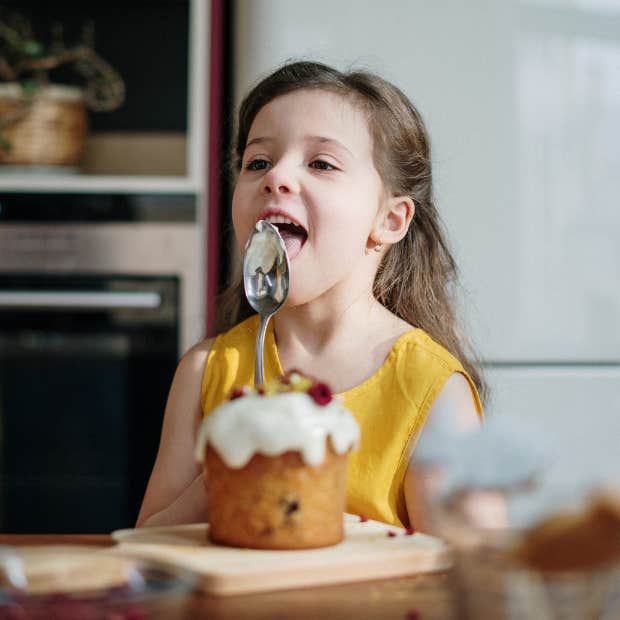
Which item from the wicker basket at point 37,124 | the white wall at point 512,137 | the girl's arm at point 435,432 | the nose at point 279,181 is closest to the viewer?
the girl's arm at point 435,432

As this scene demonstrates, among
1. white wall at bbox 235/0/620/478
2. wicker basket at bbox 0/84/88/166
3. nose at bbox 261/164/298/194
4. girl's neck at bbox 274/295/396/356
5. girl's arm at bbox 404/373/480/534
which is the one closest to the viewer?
girl's arm at bbox 404/373/480/534

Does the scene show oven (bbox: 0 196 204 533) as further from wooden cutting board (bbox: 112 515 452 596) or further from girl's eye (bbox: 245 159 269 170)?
wooden cutting board (bbox: 112 515 452 596)

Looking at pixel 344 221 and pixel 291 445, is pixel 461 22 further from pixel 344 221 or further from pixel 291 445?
pixel 291 445

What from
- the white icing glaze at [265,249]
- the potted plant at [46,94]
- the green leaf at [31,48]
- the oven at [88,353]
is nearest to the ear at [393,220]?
the white icing glaze at [265,249]

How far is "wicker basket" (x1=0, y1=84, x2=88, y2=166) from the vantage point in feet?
7.71

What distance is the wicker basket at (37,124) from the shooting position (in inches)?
92.5

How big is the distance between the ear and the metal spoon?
254mm

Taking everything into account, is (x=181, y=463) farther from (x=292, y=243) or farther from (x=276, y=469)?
(x=276, y=469)

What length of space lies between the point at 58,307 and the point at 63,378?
0.15m

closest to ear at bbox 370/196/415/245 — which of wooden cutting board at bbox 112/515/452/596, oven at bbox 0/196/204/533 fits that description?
wooden cutting board at bbox 112/515/452/596

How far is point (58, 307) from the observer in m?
2.30

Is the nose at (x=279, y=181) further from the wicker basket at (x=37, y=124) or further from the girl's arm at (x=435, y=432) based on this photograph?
the wicker basket at (x=37, y=124)

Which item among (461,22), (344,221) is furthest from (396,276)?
(461,22)

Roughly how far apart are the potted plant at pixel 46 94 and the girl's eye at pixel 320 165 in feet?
4.05
